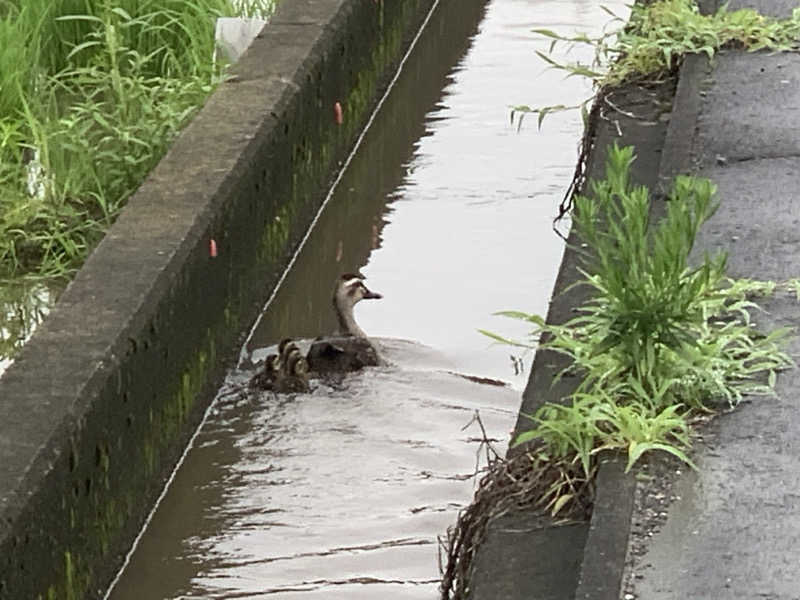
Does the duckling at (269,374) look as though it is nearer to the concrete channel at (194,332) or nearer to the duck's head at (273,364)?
the duck's head at (273,364)

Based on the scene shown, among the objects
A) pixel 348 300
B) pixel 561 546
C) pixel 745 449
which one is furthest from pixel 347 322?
pixel 561 546

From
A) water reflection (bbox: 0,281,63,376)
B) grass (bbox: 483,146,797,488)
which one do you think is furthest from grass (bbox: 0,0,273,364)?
grass (bbox: 483,146,797,488)

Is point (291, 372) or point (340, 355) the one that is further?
point (340, 355)

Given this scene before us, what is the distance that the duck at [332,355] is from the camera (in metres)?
6.42

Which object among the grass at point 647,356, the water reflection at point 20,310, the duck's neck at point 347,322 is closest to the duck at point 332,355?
the duck's neck at point 347,322

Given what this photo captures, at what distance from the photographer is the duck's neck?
6.68 metres

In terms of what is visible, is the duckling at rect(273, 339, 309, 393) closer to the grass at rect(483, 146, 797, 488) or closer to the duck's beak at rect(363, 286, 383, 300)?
the duck's beak at rect(363, 286, 383, 300)

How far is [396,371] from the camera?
6648 mm

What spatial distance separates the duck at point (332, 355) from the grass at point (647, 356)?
1.80 metres

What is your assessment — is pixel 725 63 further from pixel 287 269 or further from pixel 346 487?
pixel 346 487

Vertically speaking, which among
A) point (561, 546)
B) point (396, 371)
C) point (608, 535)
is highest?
point (608, 535)

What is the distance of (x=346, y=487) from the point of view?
19.2ft

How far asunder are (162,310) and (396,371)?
109 cm

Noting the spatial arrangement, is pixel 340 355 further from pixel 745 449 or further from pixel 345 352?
pixel 745 449
